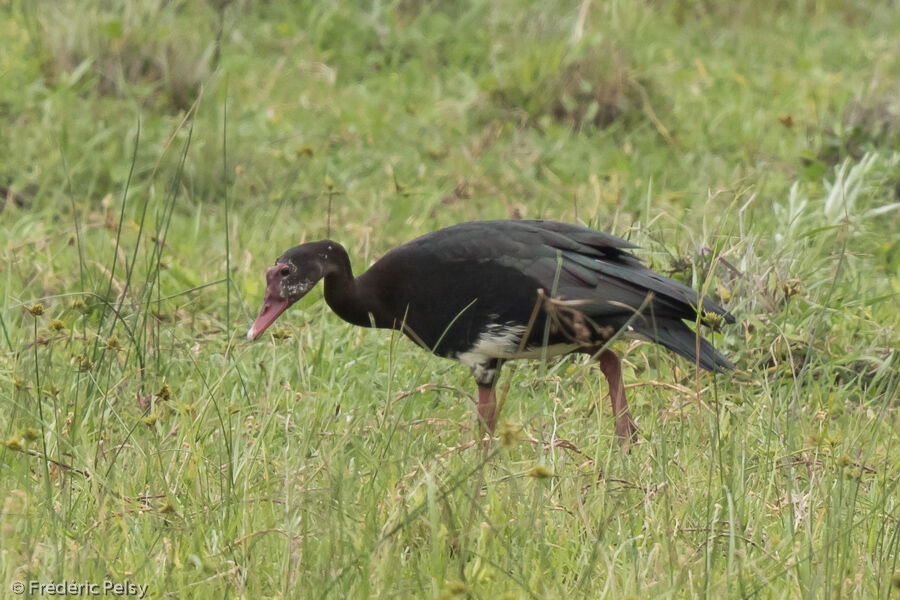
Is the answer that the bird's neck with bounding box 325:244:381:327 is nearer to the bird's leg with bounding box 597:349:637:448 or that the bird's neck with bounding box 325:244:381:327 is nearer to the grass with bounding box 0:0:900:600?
the grass with bounding box 0:0:900:600

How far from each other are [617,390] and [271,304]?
1.03 m

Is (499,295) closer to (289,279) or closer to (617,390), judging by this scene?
(617,390)

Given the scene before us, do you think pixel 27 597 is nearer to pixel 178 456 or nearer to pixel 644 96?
pixel 178 456

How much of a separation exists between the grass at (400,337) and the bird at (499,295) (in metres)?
0.15

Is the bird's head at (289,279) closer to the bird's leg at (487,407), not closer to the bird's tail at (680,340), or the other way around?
the bird's leg at (487,407)

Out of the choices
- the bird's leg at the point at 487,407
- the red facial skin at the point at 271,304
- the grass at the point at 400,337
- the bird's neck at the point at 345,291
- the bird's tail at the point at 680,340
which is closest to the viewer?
the grass at the point at 400,337

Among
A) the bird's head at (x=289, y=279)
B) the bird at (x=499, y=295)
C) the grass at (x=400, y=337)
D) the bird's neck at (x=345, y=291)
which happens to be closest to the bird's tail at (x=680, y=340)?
the bird at (x=499, y=295)

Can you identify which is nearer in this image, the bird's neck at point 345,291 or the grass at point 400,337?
the grass at point 400,337

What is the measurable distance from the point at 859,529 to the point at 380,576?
3.82 feet

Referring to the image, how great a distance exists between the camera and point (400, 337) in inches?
143

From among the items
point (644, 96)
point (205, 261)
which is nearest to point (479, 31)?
point (644, 96)

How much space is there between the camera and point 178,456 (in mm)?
3223

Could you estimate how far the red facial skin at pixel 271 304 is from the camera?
149 inches

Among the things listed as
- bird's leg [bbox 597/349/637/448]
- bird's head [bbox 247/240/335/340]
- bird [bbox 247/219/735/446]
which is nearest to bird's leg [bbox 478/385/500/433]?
bird [bbox 247/219/735/446]
